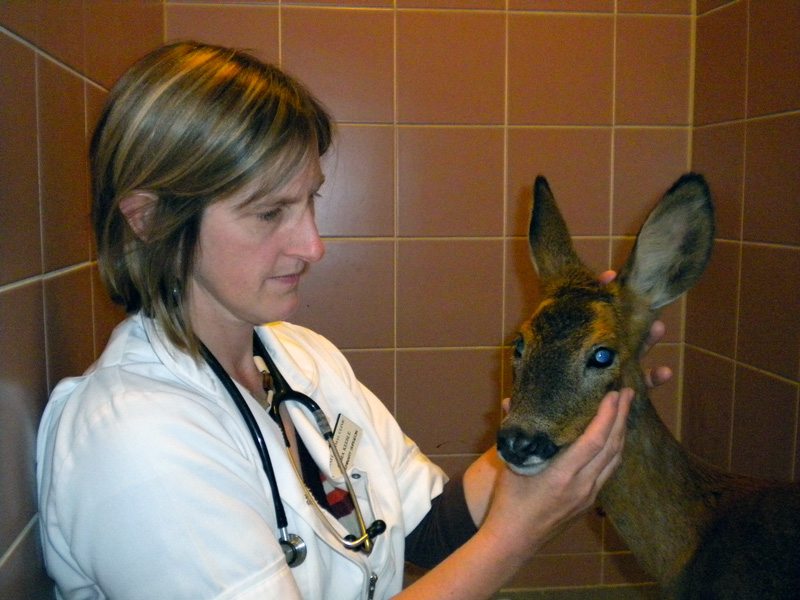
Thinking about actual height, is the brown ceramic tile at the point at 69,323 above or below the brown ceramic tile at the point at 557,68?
below

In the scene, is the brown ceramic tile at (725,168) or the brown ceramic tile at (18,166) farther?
the brown ceramic tile at (725,168)

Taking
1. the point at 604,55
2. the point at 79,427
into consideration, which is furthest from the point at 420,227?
the point at 79,427

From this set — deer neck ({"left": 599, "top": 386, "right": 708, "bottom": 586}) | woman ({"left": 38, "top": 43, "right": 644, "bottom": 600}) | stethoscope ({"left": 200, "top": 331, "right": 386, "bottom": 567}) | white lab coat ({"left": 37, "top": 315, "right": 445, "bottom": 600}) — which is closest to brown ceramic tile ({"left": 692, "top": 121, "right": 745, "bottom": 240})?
deer neck ({"left": 599, "top": 386, "right": 708, "bottom": 586})

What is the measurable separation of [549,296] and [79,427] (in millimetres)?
932

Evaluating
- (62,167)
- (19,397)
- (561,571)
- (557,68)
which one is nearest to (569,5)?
(557,68)

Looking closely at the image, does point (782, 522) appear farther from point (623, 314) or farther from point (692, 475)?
point (623, 314)

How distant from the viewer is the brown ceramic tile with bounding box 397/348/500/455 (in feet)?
8.98

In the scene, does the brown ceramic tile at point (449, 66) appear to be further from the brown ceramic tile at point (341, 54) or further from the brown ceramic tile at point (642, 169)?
the brown ceramic tile at point (642, 169)

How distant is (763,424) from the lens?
87.5 inches

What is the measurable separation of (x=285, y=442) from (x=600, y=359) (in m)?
0.59

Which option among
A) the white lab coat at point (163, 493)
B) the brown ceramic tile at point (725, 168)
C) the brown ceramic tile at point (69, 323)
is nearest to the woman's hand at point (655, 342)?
the white lab coat at point (163, 493)

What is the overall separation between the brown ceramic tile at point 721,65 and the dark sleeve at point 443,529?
5.31 feet

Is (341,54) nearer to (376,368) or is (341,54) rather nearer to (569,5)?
(569,5)

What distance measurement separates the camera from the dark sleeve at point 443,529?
5.08 feet
